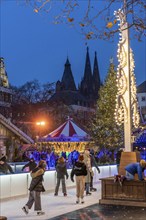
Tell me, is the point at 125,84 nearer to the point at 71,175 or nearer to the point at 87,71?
the point at 71,175

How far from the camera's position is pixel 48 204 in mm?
13859

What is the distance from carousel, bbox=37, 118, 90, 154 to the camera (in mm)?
29281

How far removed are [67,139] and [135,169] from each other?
1613 centimetres

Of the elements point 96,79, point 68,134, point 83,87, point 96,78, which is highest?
point 96,78

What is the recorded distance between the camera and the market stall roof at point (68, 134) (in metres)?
29.2

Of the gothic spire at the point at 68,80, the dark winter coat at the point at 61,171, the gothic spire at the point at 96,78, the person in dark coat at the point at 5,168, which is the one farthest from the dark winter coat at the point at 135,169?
the gothic spire at the point at 96,78

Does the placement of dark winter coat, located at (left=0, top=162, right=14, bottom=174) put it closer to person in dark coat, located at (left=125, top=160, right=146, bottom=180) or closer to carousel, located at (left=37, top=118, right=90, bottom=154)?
person in dark coat, located at (left=125, top=160, right=146, bottom=180)

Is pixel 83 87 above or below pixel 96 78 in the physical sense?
below

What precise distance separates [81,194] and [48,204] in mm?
1146

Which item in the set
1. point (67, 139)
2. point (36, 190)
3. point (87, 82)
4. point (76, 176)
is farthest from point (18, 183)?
point (87, 82)

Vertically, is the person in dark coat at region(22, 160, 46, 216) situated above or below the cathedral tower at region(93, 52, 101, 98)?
below

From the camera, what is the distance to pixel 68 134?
29.5 m

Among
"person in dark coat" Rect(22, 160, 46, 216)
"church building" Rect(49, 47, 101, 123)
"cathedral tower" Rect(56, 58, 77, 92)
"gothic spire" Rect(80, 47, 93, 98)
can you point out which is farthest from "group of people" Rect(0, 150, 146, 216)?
"gothic spire" Rect(80, 47, 93, 98)

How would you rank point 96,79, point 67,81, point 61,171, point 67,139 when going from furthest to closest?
point 96,79 → point 67,81 → point 67,139 → point 61,171
